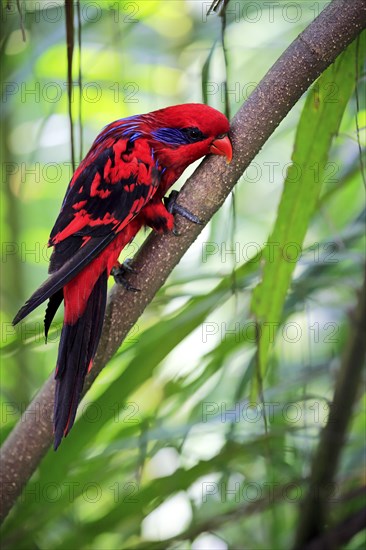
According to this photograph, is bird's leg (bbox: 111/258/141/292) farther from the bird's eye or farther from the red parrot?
the bird's eye

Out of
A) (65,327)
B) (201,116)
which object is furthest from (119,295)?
(201,116)

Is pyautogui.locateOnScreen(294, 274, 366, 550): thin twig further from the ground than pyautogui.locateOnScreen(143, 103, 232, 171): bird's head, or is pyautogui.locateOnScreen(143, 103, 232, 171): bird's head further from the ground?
pyautogui.locateOnScreen(143, 103, 232, 171): bird's head

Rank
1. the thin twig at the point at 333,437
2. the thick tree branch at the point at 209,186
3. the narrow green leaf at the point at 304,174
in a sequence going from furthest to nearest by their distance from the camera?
the thin twig at the point at 333,437
the narrow green leaf at the point at 304,174
the thick tree branch at the point at 209,186

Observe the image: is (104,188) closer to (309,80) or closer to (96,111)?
(309,80)

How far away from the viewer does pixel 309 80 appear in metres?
0.84

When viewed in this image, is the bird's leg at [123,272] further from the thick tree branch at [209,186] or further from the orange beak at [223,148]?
the orange beak at [223,148]

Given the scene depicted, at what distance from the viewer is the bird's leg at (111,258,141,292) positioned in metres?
0.93

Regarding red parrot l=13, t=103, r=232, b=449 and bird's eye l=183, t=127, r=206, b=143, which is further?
bird's eye l=183, t=127, r=206, b=143

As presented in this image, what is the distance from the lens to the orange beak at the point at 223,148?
89 cm

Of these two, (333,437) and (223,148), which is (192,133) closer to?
(223,148)

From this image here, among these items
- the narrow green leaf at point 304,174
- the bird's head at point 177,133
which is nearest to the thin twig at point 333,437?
the narrow green leaf at point 304,174

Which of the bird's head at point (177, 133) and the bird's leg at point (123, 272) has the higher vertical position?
the bird's head at point (177, 133)

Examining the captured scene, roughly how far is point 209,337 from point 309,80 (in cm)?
81

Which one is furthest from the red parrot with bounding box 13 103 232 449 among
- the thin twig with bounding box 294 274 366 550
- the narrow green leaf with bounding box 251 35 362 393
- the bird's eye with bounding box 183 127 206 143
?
the thin twig with bounding box 294 274 366 550
